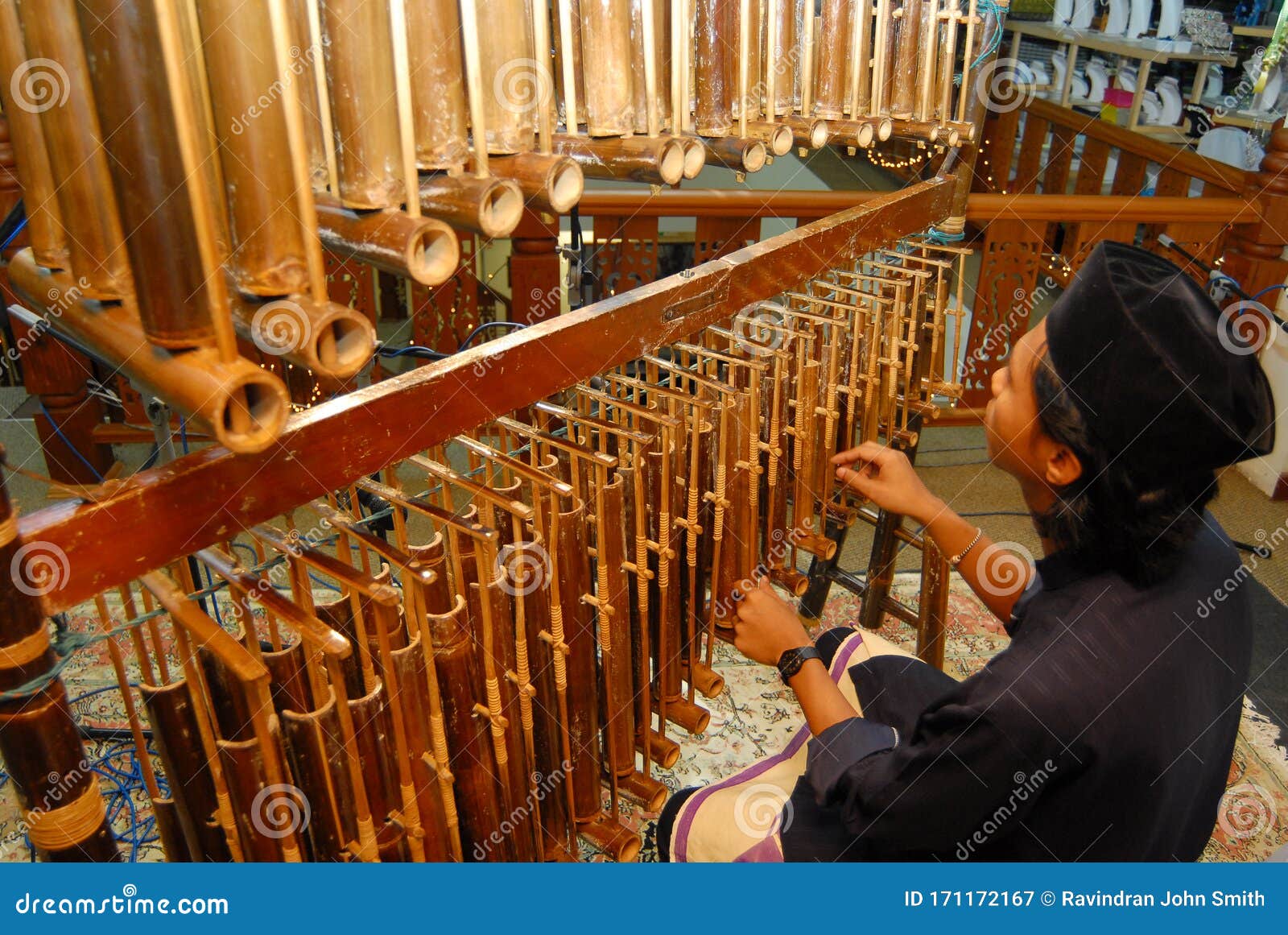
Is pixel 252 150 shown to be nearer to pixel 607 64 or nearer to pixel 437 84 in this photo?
pixel 437 84

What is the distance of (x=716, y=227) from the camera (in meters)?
3.35

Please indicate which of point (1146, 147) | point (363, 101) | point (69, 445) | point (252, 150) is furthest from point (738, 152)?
point (1146, 147)

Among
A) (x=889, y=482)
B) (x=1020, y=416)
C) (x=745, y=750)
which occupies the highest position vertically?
(x=1020, y=416)

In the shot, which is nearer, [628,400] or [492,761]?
[492,761]

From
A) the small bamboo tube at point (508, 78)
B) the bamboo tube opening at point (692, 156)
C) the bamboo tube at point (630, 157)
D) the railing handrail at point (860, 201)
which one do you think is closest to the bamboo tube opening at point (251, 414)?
the small bamboo tube at point (508, 78)

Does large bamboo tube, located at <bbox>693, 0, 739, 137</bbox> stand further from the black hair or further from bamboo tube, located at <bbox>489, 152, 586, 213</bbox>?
the black hair

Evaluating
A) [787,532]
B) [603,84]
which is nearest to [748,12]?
[603,84]

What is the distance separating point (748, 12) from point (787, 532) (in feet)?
3.10

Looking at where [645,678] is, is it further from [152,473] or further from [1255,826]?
[1255,826]

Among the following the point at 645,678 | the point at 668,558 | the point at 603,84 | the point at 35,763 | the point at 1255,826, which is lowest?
the point at 1255,826

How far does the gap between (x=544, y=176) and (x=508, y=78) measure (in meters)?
0.13

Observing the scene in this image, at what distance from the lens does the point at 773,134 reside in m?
1.40

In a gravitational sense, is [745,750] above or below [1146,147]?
below

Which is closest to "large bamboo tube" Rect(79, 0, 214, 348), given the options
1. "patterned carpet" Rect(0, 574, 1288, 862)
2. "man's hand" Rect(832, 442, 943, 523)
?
"man's hand" Rect(832, 442, 943, 523)
